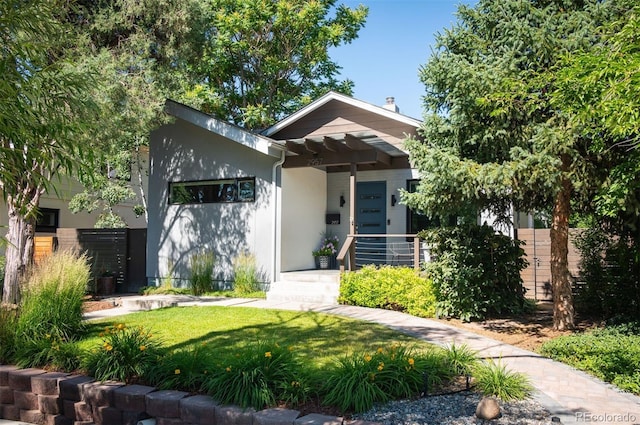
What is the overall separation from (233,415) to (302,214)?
8.30 meters

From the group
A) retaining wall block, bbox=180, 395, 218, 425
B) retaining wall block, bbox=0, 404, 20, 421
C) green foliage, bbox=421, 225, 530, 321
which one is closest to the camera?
retaining wall block, bbox=180, 395, 218, 425

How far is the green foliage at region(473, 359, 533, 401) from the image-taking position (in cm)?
415

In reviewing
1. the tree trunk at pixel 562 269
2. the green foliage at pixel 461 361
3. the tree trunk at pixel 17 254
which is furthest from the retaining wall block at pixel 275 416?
the tree trunk at pixel 17 254

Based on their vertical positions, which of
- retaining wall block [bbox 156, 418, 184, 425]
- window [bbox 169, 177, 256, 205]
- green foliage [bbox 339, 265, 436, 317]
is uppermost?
window [bbox 169, 177, 256, 205]

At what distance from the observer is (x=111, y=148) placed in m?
9.95

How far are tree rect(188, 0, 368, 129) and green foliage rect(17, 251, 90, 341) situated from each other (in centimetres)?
1255

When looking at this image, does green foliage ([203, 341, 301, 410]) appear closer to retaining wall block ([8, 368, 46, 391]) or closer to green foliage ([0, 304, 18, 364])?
retaining wall block ([8, 368, 46, 391])

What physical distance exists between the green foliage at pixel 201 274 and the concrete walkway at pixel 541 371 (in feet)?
6.46

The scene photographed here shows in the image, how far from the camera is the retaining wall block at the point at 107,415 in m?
4.49

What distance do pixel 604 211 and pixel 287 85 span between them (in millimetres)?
17871

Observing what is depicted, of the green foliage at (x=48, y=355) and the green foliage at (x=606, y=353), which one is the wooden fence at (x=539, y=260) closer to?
the green foliage at (x=606, y=353)

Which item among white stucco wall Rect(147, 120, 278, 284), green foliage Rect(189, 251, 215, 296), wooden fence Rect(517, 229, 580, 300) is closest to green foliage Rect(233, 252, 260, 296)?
white stucco wall Rect(147, 120, 278, 284)

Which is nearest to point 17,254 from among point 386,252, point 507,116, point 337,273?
point 337,273

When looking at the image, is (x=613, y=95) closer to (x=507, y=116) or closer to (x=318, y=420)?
(x=507, y=116)
